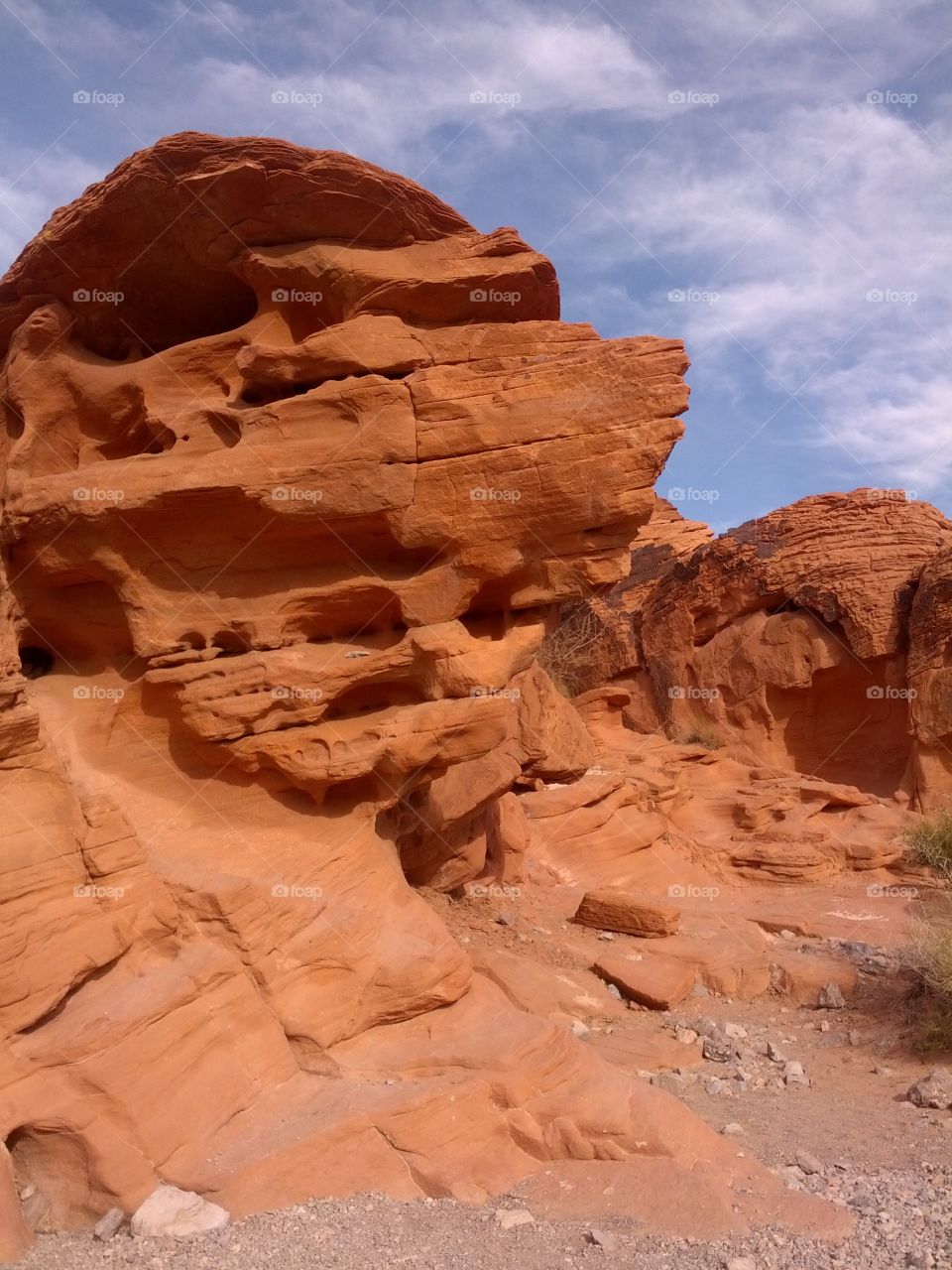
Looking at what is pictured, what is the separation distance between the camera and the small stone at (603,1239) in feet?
15.3

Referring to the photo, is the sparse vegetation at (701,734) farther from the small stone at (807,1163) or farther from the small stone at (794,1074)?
the small stone at (807,1163)

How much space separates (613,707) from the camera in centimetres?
2247

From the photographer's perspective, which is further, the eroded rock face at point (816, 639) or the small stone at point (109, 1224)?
the eroded rock face at point (816, 639)

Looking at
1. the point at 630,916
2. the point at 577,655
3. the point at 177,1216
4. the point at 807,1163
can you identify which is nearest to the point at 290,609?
the point at 177,1216

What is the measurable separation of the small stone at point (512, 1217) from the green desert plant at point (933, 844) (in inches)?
495

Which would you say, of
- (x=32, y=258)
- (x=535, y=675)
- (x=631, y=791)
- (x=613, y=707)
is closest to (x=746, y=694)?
(x=613, y=707)

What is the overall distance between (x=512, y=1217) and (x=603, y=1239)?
0.58 m

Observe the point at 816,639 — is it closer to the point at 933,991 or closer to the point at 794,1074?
the point at 933,991

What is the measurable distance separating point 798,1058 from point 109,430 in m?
9.17

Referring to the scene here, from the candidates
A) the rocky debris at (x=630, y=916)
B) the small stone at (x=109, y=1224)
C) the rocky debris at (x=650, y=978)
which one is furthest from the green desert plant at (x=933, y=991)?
the small stone at (x=109, y=1224)

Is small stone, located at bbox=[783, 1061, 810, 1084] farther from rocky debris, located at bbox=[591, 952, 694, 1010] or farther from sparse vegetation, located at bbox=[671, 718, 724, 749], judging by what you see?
sparse vegetation, located at bbox=[671, 718, 724, 749]

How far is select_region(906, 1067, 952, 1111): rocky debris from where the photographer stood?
7.10 meters

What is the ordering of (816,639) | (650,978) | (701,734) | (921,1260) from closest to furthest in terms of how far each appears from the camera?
(921,1260), (650,978), (816,639), (701,734)

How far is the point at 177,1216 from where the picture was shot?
486 cm
